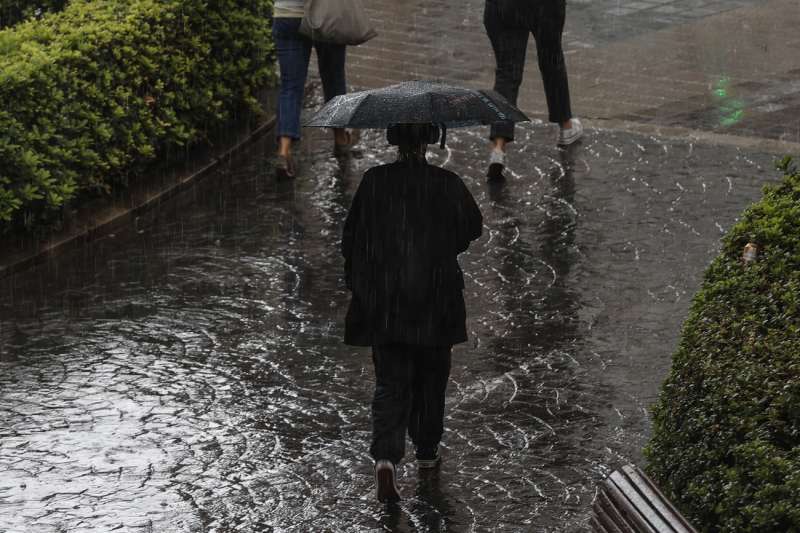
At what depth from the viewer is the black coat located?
6.13 m

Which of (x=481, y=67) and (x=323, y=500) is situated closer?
(x=323, y=500)

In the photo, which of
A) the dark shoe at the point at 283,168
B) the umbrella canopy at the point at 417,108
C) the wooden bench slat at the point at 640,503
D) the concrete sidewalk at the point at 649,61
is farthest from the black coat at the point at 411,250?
the concrete sidewalk at the point at 649,61

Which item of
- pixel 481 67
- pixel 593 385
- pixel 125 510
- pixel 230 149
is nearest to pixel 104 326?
pixel 125 510

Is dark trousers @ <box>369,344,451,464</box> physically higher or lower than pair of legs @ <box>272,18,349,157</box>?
lower

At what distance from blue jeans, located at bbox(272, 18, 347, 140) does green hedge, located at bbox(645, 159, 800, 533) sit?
5.26m

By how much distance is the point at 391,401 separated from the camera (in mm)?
6227

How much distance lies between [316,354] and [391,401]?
5.05 feet

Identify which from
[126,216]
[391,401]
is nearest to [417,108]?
[391,401]

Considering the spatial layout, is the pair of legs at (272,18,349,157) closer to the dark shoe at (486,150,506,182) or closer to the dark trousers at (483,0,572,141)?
the dark trousers at (483,0,572,141)

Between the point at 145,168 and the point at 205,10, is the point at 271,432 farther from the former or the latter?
the point at 205,10

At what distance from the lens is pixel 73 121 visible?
9.38m

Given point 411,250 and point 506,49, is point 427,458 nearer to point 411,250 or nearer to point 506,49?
point 411,250

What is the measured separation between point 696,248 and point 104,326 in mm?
3489

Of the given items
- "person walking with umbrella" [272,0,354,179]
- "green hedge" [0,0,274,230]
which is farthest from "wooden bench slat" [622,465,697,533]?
"person walking with umbrella" [272,0,354,179]
